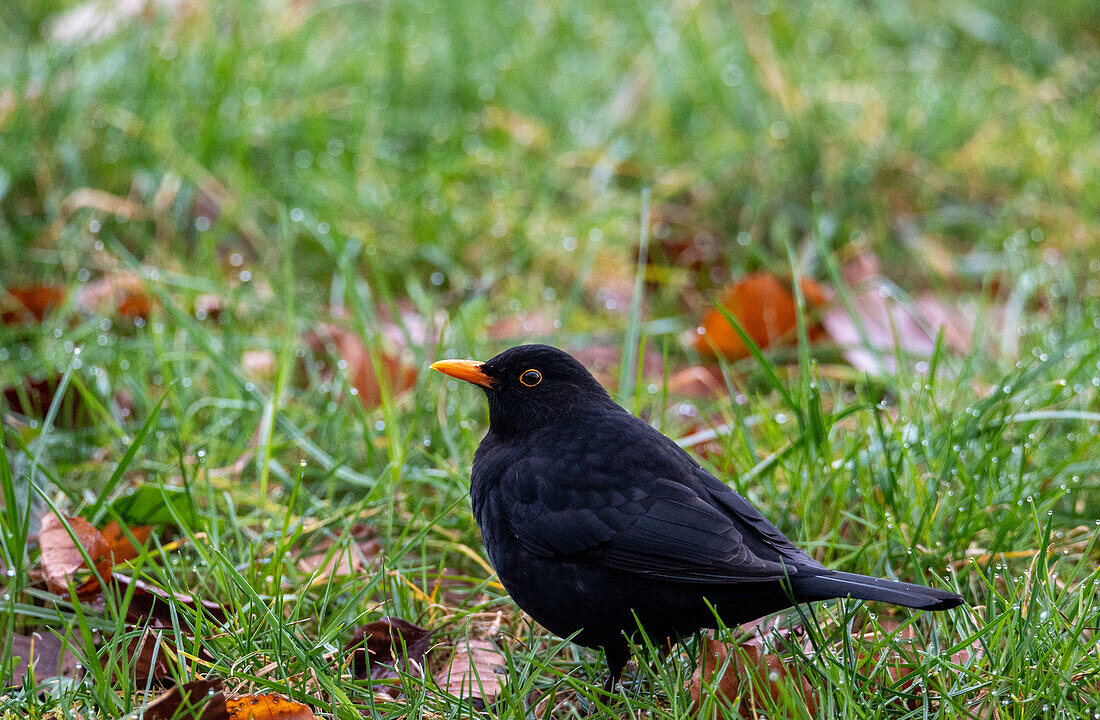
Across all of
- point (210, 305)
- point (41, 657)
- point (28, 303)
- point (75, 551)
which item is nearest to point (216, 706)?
point (41, 657)

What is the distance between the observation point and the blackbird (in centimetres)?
242

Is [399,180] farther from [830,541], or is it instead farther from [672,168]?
[830,541]

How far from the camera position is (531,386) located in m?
2.96

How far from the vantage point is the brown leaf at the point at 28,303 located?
13.6 ft

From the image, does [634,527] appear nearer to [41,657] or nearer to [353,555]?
[353,555]

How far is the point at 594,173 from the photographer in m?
5.18

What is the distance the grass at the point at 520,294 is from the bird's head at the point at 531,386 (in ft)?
1.02

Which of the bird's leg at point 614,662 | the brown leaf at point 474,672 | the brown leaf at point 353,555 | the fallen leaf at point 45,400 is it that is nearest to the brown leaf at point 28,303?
the fallen leaf at point 45,400

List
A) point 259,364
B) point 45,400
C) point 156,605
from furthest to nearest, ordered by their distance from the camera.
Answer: point 259,364 → point 45,400 → point 156,605

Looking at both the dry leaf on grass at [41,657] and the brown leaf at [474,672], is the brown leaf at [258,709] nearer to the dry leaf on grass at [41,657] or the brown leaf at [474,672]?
the brown leaf at [474,672]

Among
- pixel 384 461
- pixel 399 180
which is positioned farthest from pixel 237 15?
pixel 384 461

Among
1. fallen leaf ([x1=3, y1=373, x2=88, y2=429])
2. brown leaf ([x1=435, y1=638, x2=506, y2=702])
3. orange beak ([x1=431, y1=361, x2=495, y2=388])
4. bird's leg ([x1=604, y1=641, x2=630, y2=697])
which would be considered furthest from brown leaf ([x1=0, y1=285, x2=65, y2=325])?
bird's leg ([x1=604, y1=641, x2=630, y2=697])

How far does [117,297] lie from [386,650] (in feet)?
7.44

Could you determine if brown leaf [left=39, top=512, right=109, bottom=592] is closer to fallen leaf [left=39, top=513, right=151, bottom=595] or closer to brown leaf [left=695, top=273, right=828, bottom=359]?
fallen leaf [left=39, top=513, right=151, bottom=595]
